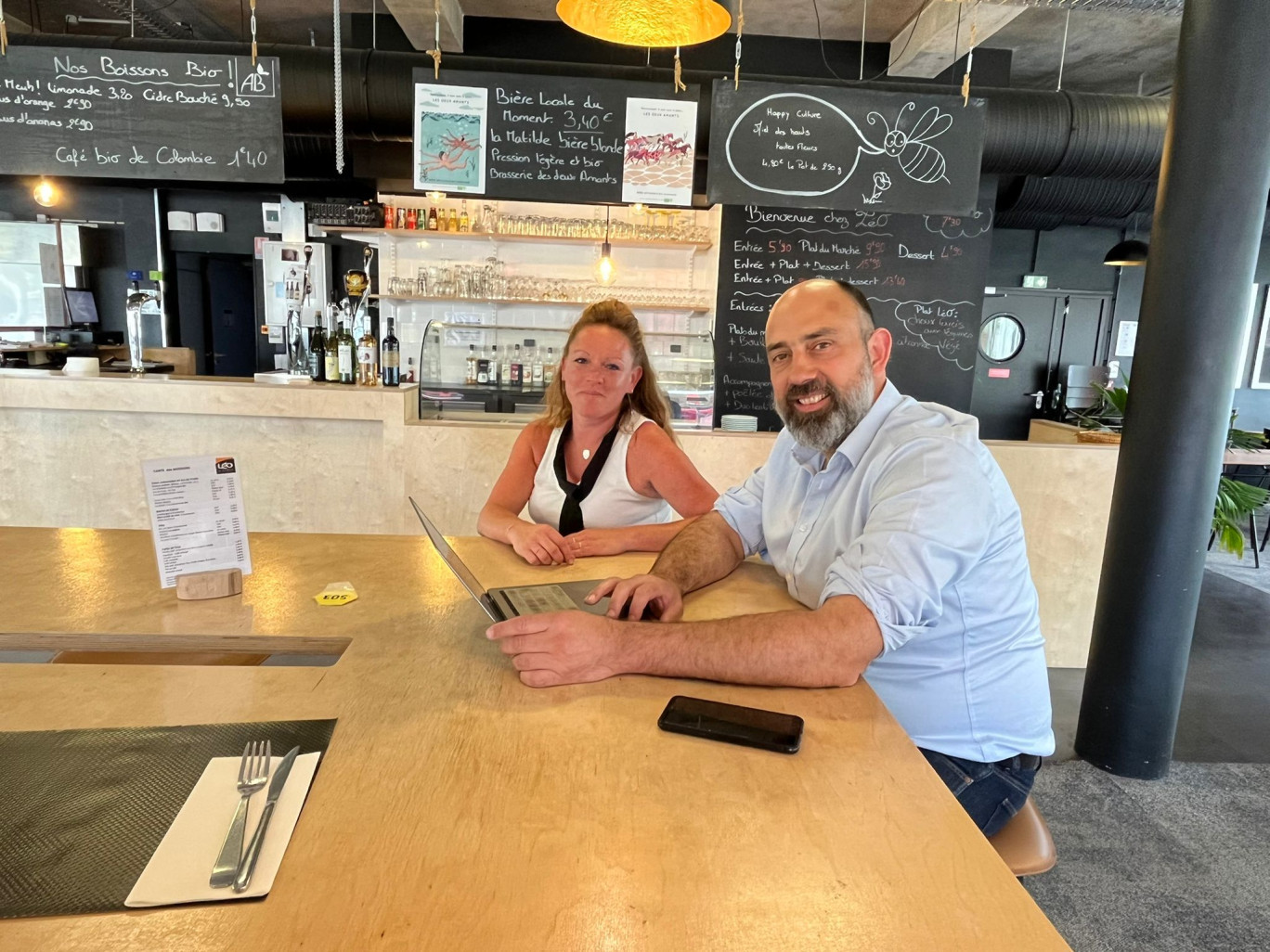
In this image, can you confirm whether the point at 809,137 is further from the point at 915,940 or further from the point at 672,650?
the point at 915,940

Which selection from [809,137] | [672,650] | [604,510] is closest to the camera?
[672,650]

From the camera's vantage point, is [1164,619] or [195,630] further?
[1164,619]

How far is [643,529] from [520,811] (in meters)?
1.18

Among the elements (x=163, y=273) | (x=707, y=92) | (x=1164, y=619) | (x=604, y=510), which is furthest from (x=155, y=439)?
(x=163, y=273)

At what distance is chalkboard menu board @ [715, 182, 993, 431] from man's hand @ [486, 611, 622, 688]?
484 centimetres

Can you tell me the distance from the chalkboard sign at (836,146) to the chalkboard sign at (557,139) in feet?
0.58

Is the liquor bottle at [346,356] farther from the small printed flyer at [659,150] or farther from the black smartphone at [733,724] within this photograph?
the black smartphone at [733,724]

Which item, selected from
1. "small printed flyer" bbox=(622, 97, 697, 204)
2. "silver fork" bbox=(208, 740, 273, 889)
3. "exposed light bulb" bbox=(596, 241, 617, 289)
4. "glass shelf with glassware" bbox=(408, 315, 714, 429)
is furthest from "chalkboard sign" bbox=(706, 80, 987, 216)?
"silver fork" bbox=(208, 740, 273, 889)

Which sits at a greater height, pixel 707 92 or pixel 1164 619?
pixel 707 92

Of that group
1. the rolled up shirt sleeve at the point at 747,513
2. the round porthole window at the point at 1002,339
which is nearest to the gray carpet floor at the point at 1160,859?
the rolled up shirt sleeve at the point at 747,513

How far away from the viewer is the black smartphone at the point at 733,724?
0.99 metres

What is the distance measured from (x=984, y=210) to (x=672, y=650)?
5.74m

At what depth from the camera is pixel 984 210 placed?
229 inches

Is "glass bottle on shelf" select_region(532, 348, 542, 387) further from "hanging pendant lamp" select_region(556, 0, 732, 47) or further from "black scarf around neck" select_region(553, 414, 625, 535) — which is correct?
"hanging pendant lamp" select_region(556, 0, 732, 47)
